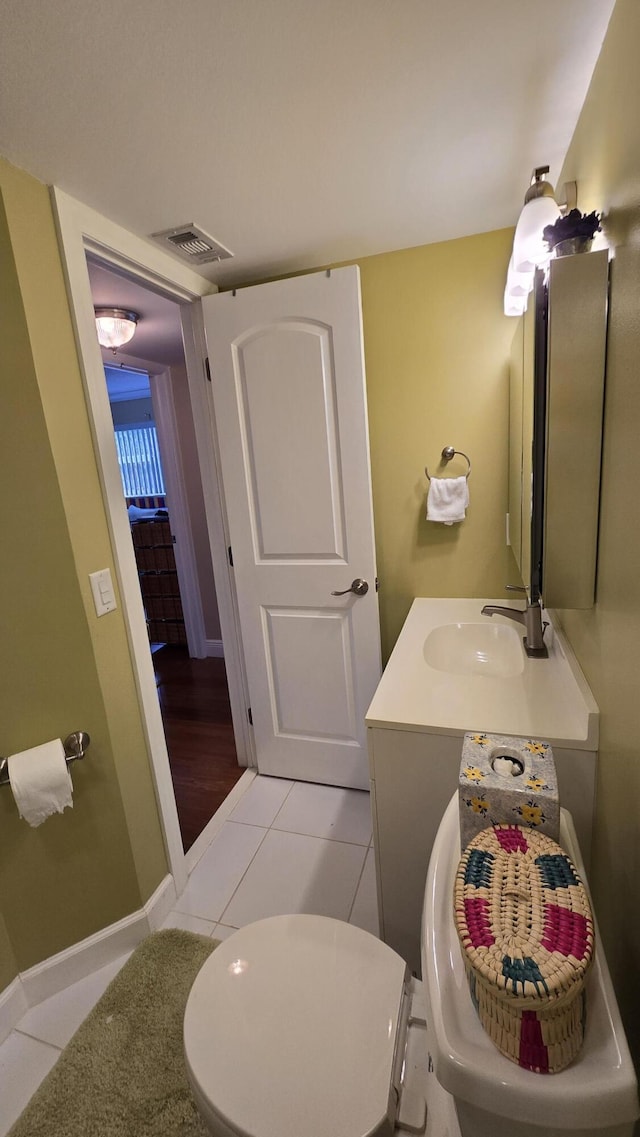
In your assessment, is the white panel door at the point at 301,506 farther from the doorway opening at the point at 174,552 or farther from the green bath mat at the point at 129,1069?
the green bath mat at the point at 129,1069

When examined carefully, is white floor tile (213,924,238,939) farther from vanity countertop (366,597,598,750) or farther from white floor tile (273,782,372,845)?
vanity countertop (366,597,598,750)

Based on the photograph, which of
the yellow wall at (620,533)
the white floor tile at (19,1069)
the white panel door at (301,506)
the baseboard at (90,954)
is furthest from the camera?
the white panel door at (301,506)

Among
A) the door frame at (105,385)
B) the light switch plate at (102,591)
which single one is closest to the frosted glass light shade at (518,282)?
the door frame at (105,385)

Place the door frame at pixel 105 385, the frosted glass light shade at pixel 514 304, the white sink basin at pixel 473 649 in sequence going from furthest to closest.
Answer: the white sink basin at pixel 473 649, the frosted glass light shade at pixel 514 304, the door frame at pixel 105 385

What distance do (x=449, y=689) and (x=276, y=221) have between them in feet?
4.89

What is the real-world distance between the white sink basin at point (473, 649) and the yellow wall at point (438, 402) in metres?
0.26

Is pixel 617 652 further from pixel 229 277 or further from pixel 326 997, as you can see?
pixel 229 277

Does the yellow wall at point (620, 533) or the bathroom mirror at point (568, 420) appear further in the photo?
the bathroom mirror at point (568, 420)

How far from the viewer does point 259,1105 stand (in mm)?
784

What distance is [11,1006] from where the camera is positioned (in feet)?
4.40

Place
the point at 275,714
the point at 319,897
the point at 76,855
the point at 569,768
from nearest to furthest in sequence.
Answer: the point at 569,768 → the point at 76,855 → the point at 319,897 → the point at 275,714

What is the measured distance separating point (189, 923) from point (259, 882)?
255 mm

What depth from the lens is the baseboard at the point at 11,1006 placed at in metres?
1.31

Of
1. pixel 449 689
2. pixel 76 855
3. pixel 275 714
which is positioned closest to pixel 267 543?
pixel 275 714
